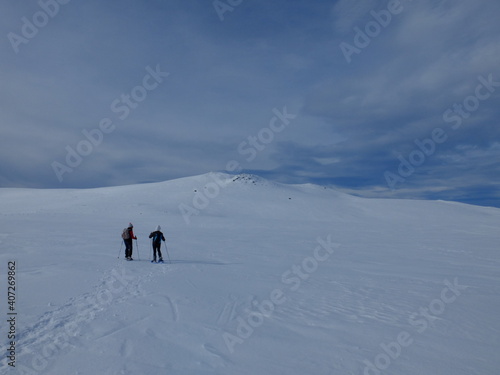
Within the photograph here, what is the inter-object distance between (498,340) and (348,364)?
159 inches

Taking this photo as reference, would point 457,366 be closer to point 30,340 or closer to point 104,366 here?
point 104,366
